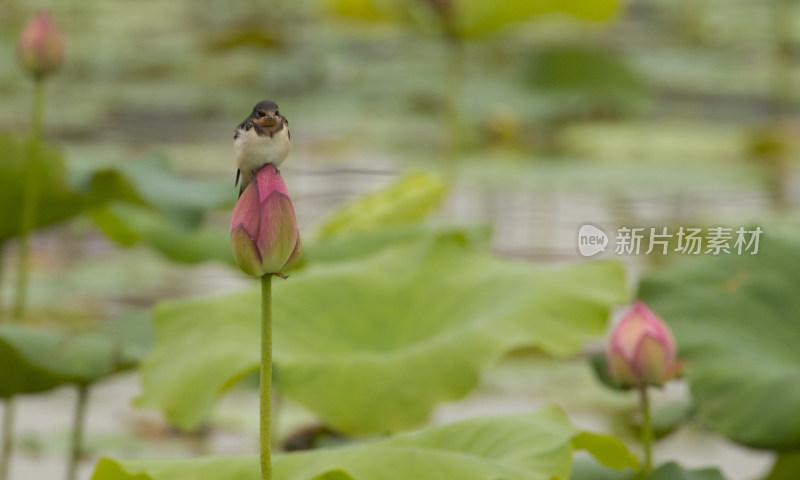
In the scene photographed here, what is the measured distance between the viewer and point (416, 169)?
112 inches

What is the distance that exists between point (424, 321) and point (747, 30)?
4144 millimetres

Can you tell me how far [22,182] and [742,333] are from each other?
0.93 metres

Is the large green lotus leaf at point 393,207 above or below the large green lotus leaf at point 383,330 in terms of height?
above

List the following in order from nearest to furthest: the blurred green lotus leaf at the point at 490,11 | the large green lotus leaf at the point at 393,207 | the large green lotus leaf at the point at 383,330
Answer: the large green lotus leaf at the point at 383,330, the large green lotus leaf at the point at 393,207, the blurred green lotus leaf at the point at 490,11

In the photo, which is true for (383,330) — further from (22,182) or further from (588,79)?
(588,79)

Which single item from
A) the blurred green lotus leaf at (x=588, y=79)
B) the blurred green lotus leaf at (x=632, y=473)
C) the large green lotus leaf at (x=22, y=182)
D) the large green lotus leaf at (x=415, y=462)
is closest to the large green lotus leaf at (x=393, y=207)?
the large green lotus leaf at (x=22, y=182)

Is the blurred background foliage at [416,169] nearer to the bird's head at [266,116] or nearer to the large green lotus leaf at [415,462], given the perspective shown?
the large green lotus leaf at [415,462]

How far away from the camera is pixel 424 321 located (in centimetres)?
122

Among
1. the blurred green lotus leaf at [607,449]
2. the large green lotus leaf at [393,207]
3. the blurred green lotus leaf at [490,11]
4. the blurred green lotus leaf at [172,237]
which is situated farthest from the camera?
the blurred green lotus leaf at [490,11]

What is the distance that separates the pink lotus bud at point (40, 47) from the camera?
1351 mm

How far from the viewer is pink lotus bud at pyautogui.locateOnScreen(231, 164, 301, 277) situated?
694 mm

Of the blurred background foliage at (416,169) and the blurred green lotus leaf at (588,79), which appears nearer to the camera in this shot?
the blurred background foliage at (416,169)

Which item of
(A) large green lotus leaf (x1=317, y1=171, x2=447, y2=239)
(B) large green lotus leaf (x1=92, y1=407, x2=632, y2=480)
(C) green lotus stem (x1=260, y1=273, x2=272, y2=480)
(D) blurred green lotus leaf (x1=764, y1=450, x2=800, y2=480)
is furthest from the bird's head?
(A) large green lotus leaf (x1=317, y1=171, x2=447, y2=239)

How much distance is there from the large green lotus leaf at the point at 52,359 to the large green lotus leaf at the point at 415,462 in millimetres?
358
